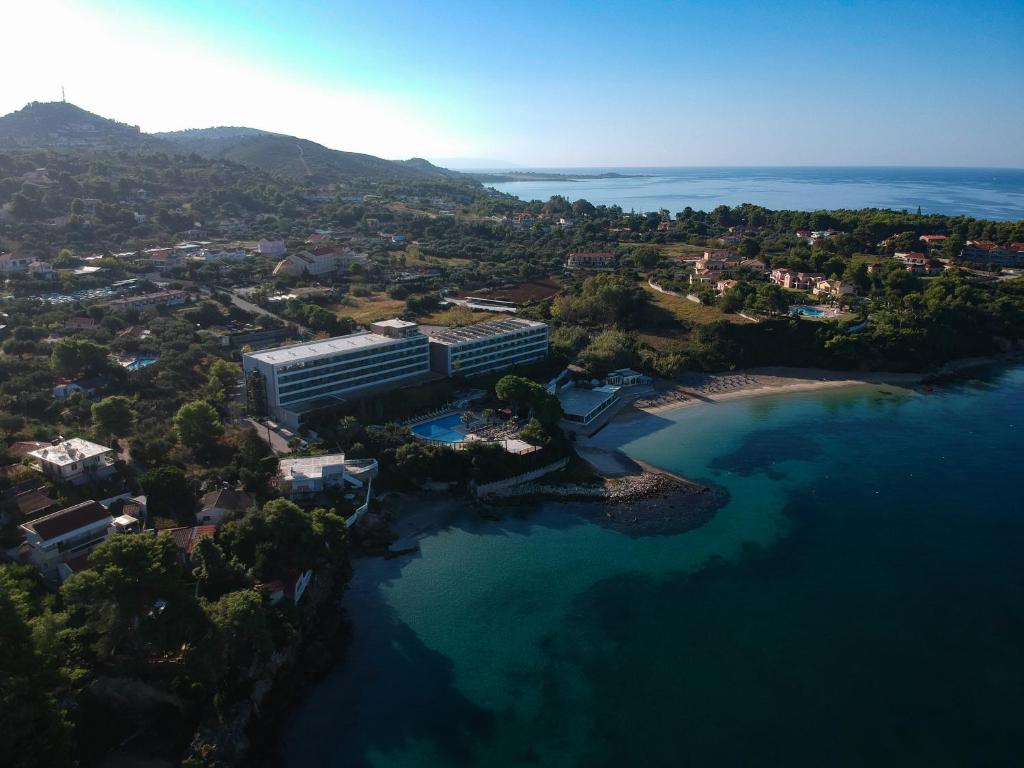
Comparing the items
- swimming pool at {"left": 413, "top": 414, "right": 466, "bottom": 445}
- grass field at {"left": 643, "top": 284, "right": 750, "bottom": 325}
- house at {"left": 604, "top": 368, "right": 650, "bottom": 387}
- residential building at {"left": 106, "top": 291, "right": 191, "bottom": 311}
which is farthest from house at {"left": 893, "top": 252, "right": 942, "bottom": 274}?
residential building at {"left": 106, "top": 291, "right": 191, "bottom": 311}

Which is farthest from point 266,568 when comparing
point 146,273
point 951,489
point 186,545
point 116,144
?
point 116,144

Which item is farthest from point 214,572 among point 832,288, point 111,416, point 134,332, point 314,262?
point 832,288

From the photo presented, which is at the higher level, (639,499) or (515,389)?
(515,389)

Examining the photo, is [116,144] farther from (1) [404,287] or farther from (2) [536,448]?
(2) [536,448]

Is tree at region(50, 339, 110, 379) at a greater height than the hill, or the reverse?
the hill

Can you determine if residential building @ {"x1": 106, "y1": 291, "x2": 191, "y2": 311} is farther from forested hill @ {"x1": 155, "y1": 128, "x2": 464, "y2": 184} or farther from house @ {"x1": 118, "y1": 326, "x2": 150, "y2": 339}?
forested hill @ {"x1": 155, "y1": 128, "x2": 464, "y2": 184}

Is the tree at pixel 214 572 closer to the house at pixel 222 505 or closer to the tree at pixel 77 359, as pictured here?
the house at pixel 222 505

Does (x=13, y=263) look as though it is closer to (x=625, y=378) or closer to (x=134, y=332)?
(x=134, y=332)
